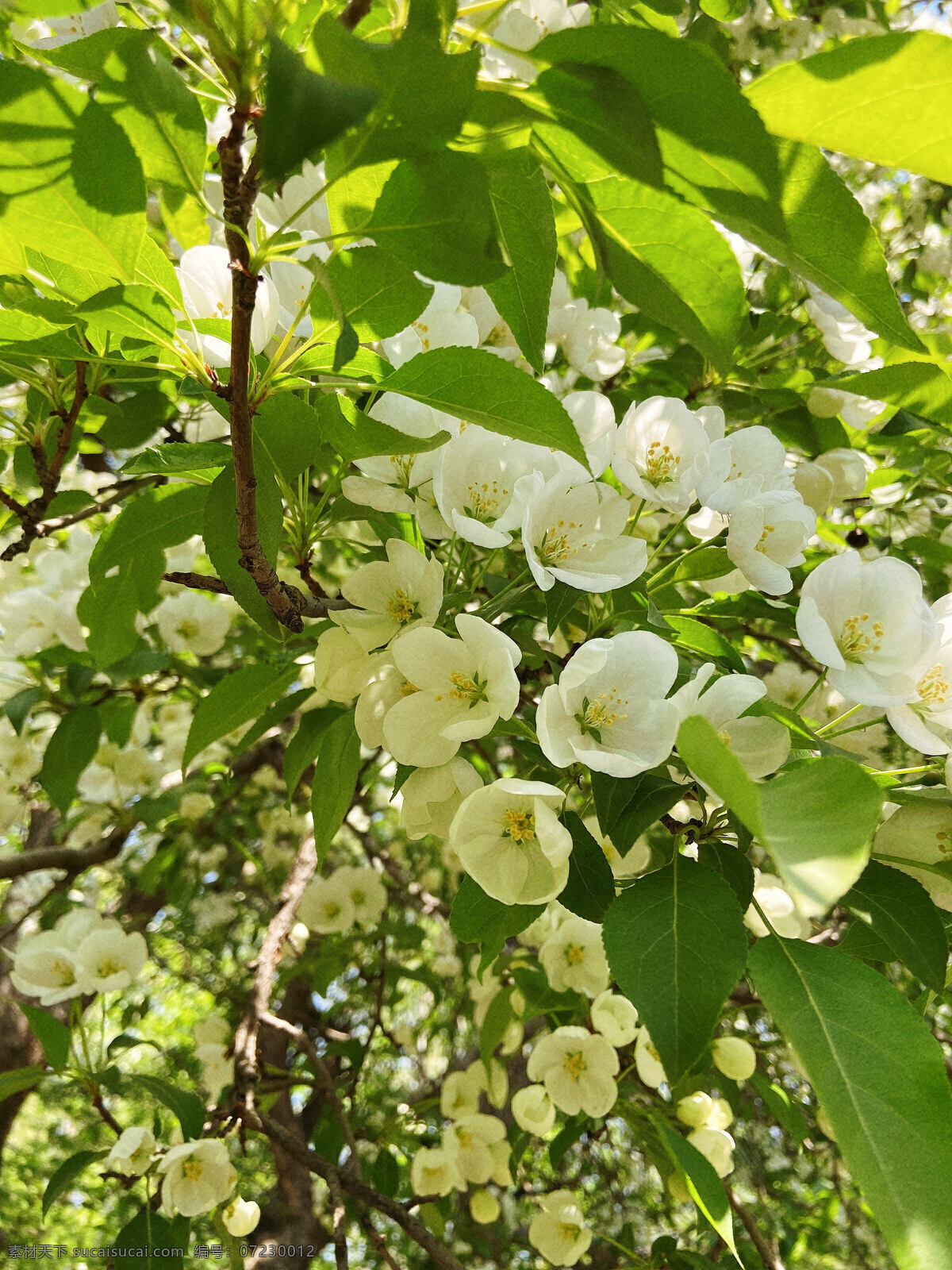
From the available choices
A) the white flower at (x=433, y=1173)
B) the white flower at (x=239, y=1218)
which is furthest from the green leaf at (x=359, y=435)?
the white flower at (x=433, y=1173)

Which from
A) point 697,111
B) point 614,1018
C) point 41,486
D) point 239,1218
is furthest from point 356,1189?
point 697,111

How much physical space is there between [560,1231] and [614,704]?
186 cm

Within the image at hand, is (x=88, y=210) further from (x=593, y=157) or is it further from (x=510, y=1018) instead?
(x=510, y=1018)

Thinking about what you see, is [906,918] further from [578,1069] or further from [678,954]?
[578,1069]

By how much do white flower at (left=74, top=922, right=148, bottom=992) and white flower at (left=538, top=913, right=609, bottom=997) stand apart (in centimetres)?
94

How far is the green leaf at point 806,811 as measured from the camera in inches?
19.8

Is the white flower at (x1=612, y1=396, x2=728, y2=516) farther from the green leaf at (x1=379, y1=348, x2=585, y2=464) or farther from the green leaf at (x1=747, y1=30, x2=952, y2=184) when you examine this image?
the green leaf at (x1=747, y1=30, x2=952, y2=184)

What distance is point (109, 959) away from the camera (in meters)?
2.01

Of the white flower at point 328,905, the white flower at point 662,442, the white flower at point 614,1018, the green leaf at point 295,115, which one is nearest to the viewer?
the green leaf at point 295,115

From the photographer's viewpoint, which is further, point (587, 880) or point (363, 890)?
point (363, 890)

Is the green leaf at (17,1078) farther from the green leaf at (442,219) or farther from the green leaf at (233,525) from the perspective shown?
the green leaf at (442,219)

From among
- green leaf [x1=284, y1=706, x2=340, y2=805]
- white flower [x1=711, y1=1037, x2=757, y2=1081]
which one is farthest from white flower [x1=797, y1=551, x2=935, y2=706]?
white flower [x1=711, y1=1037, x2=757, y2=1081]

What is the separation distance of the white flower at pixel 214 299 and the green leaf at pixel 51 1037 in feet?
4.61

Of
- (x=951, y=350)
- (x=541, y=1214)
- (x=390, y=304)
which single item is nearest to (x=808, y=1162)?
(x=541, y=1214)
